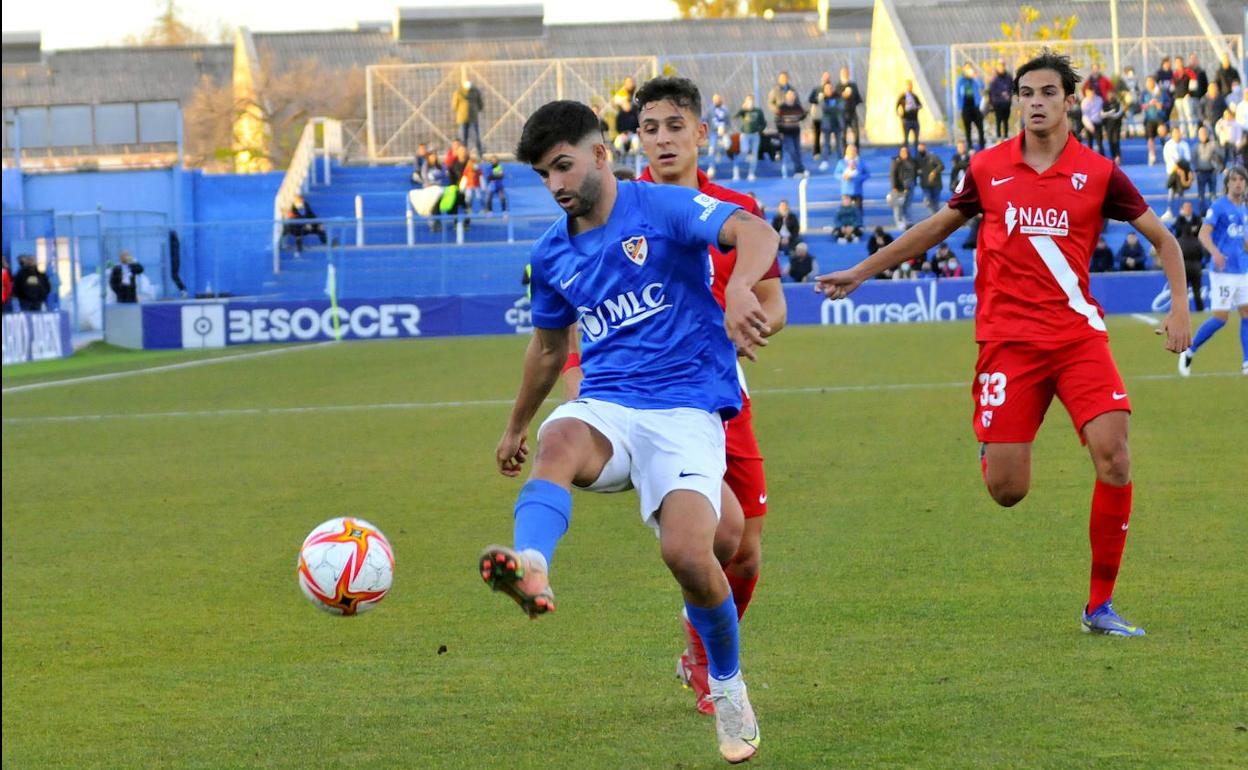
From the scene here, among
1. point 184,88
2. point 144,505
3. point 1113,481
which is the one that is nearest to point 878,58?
point 184,88

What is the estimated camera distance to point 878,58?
1930 inches

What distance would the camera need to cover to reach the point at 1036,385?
6.81 metres

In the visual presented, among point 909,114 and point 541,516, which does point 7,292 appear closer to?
point 909,114

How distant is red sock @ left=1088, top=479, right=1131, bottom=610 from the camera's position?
640cm

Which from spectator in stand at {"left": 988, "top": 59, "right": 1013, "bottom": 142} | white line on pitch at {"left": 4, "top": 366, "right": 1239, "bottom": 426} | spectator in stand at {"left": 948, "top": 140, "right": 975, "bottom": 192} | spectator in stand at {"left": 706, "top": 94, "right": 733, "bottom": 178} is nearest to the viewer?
white line on pitch at {"left": 4, "top": 366, "right": 1239, "bottom": 426}

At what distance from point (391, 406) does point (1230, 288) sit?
28.2 ft

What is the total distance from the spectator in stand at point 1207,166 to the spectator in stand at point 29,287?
21.4 meters

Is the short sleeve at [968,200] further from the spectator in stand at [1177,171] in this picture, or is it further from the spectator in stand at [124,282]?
the spectator in stand at [1177,171]

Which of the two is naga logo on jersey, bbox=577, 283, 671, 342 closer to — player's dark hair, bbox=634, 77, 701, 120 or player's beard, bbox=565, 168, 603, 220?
player's beard, bbox=565, 168, 603, 220

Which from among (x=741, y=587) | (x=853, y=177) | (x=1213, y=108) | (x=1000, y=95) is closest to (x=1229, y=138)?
(x=1213, y=108)

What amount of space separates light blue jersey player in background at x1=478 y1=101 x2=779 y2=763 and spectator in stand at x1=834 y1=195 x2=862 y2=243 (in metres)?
29.5

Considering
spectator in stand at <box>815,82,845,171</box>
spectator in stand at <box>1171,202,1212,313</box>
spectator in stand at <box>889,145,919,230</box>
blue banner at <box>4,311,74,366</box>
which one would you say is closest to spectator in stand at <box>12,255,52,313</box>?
blue banner at <box>4,311,74,366</box>

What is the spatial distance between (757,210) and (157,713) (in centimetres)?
265

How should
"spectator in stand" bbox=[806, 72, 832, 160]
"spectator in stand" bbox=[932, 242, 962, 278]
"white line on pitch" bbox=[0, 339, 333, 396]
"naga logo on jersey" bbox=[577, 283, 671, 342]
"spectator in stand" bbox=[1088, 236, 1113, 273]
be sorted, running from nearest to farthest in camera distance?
"naga logo on jersey" bbox=[577, 283, 671, 342] → "white line on pitch" bbox=[0, 339, 333, 396] → "spectator in stand" bbox=[932, 242, 962, 278] → "spectator in stand" bbox=[1088, 236, 1113, 273] → "spectator in stand" bbox=[806, 72, 832, 160]
